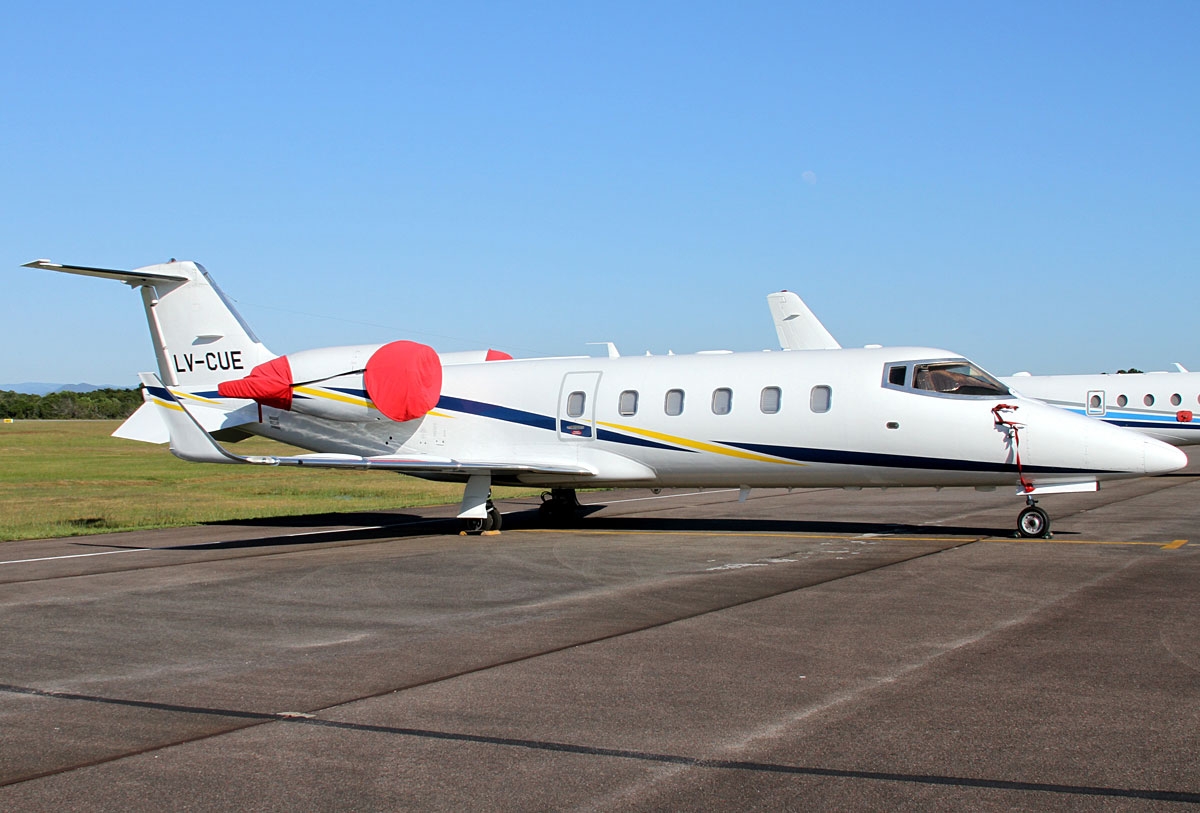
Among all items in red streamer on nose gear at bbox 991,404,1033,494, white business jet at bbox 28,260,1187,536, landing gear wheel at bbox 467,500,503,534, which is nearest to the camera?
red streamer on nose gear at bbox 991,404,1033,494

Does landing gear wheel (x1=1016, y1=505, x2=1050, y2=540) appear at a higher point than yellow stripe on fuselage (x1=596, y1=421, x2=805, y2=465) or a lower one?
lower

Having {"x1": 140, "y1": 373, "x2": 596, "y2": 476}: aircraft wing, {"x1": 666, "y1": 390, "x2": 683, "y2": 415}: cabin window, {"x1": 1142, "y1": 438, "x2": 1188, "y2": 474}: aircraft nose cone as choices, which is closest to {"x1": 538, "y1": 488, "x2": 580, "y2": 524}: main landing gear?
{"x1": 140, "y1": 373, "x2": 596, "y2": 476}: aircraft wing

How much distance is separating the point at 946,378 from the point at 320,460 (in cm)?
1023

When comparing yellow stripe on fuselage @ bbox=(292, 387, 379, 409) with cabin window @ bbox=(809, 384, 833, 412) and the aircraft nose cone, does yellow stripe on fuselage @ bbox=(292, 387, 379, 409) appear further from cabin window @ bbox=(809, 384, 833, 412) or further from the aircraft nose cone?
the aircraft nose cone

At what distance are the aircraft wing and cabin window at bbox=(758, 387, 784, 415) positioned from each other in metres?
3.29

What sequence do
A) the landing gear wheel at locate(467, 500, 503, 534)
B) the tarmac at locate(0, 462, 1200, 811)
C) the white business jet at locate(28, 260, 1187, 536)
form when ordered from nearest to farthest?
the tarmac at locate(0, 462, 1200, 811) < the white business jet at locate(28, 260, 1187, 536) < the landing gear wheel at locate(467, 500, 503, 534)

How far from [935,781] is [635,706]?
216 cm

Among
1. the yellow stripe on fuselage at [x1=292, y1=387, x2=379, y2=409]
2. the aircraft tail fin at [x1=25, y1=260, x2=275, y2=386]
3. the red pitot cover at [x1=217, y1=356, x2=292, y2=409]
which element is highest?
the aircraft tail fin at [x1=25, y1=260, x2=275, y2=386]

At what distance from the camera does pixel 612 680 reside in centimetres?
803

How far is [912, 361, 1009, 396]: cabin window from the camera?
1714 centimetres

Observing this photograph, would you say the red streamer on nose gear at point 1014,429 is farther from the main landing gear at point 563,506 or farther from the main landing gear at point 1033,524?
the main landing gear at point 563,506

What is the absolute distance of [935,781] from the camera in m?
5.71

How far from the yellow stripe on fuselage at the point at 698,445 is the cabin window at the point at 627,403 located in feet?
0.87

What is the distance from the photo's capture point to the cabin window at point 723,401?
61.2ft
